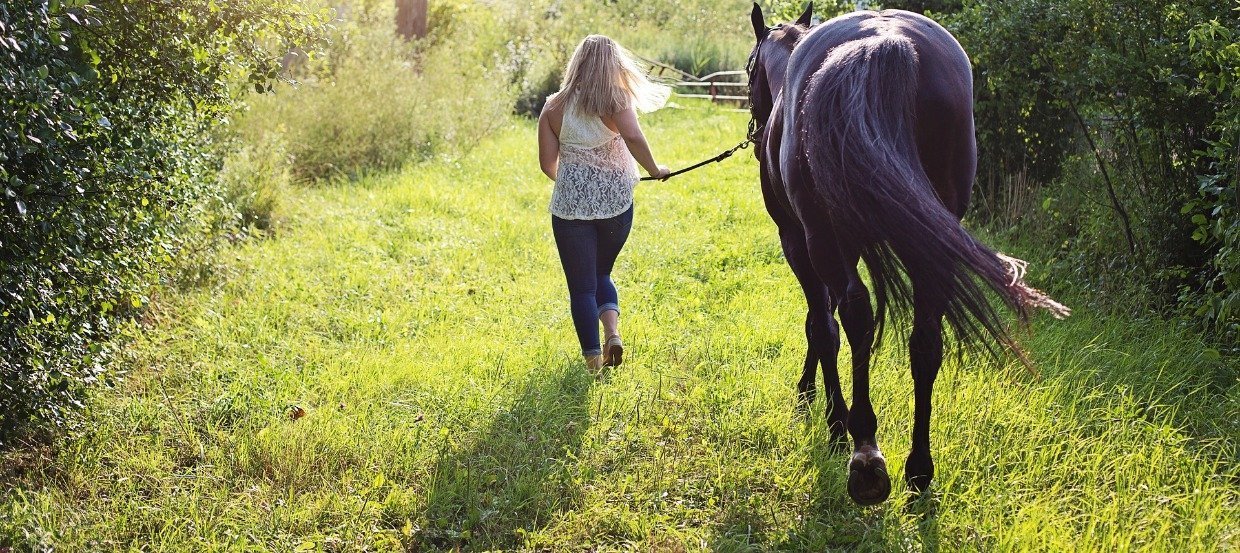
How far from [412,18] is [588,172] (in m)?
14.1

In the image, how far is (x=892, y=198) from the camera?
9.79 feet

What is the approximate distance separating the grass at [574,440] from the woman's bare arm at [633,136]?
1.07 m

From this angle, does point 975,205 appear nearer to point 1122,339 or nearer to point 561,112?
point 1122,339

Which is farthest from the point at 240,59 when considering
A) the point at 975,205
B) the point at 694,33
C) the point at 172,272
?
the point at 694,33

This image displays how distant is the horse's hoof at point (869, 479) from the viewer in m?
3.56

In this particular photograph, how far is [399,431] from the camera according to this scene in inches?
173

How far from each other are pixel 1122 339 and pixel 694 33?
23181 mm

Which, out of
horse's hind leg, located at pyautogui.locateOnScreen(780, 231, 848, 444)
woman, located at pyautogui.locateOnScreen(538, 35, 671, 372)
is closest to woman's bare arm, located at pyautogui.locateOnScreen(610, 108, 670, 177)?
woman, located at pyautogui.locateOnScreen(538, 35, 671, 372)

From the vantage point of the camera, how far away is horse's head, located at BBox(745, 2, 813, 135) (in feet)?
15.6

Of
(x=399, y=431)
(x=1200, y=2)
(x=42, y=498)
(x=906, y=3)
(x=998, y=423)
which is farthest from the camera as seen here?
(x=906, y=3)

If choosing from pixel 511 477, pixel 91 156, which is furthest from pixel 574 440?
pixel 91 156

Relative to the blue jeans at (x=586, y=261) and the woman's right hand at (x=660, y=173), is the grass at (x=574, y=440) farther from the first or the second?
the woman's right hand at (x=660, y=173)

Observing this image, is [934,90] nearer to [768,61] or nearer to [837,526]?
[768,61]

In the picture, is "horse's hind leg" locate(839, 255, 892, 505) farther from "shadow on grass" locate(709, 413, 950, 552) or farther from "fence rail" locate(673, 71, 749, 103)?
"fence rail" locate(673, 71, 749, 103)
